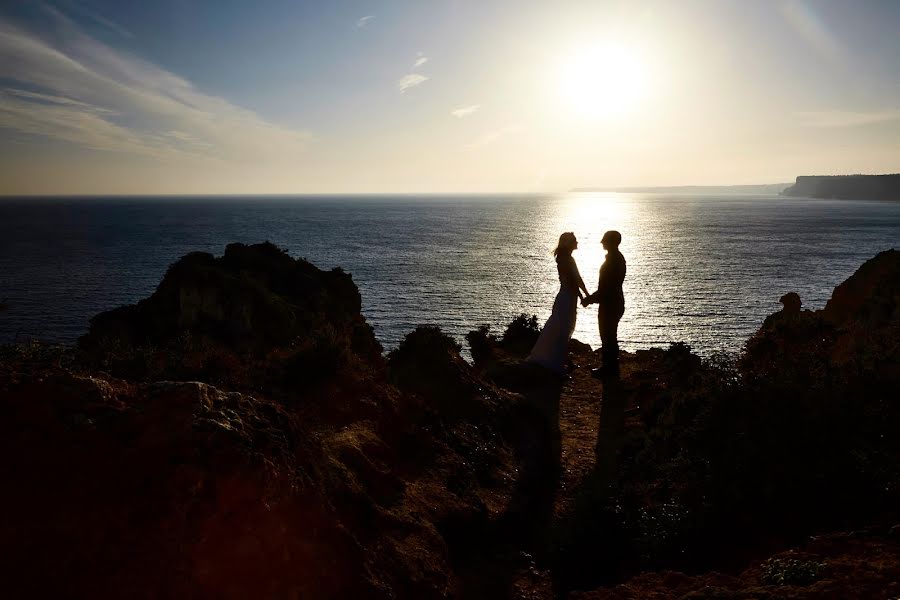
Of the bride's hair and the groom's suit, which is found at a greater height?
the bride's hair

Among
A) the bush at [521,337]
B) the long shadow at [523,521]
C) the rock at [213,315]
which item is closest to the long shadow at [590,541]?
the long shadow at [523,521]

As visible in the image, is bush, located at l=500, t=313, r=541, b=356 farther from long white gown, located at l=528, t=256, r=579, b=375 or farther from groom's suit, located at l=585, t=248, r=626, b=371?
groom's suit, located at l=585, t=248, r=626, b=371

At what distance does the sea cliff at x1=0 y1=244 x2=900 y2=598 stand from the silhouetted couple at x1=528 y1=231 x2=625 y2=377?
2326 mm

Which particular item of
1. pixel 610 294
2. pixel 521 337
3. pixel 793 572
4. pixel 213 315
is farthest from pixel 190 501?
pixel 213 315

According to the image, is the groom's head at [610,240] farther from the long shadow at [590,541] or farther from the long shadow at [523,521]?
the long shadow at [590,541]

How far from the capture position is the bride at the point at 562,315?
40.4ft

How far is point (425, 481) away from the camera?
6273 millimetres

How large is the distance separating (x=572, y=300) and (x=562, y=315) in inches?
17.6

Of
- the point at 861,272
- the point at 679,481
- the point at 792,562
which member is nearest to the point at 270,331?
the point at 679,481

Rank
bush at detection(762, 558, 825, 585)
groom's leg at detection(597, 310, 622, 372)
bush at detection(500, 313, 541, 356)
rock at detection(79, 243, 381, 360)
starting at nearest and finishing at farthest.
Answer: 1. bush at detection(762, 558, 825, 585)
2. groom's leg at detection(597, 310, 622, 372)
3. bush at detection(500, 313, 541, 356)
4. rock at detection(79, 243, 381, 360)

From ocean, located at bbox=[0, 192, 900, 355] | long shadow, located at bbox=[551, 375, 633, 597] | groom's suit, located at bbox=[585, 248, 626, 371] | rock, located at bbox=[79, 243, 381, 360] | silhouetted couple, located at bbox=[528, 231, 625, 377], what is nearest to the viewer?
long shadow, located at bbox=[551, 375, 633, 597]

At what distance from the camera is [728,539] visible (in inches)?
209

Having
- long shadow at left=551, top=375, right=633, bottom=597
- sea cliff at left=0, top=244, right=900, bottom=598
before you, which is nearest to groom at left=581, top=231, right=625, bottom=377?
sea cliff at left=0, top=244, right=900, bottom=598

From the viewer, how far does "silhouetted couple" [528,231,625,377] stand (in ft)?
40.4
